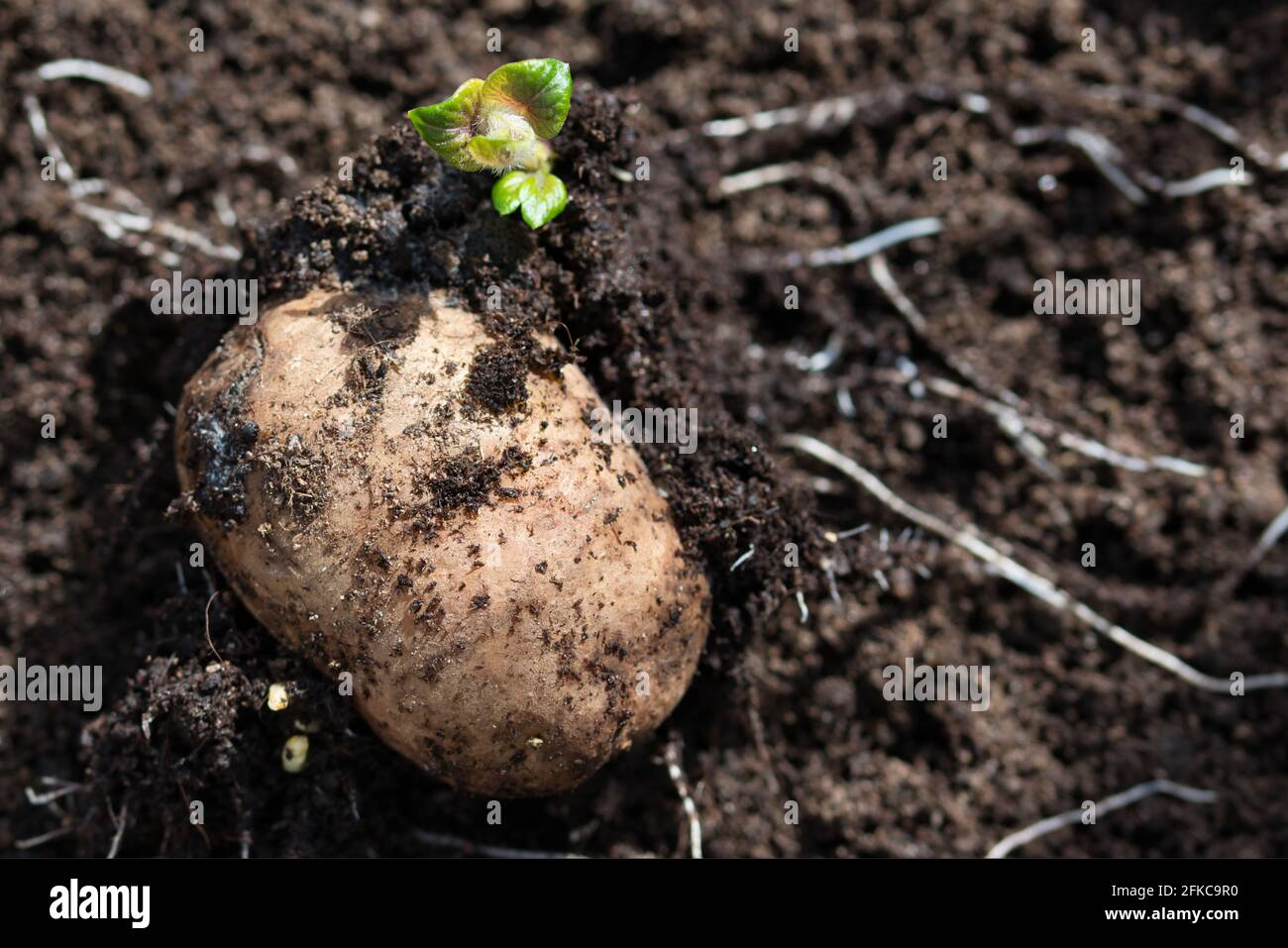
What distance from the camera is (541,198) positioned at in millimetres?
1808

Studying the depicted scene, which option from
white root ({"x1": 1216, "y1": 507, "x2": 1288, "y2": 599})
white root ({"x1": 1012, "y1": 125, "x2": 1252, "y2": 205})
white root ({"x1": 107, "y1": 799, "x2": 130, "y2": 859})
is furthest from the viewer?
white root ({"x1": 1012, "y1": 125, "x2": 1252, "y2": 205})

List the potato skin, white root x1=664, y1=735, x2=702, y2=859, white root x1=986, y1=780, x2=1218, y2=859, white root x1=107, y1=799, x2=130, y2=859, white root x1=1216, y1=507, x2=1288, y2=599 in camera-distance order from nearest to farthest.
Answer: the potato skin, white root x1=107, y1=799, x2=130, y2=859, white root x1=664, y1=735, x2=702, y2=859, white root x1=986, y1=780, x2=1218, y2=859, white root x1=1216, y1=507, x2=1288, y2=599

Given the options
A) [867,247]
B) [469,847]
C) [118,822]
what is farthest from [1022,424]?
[118,822]

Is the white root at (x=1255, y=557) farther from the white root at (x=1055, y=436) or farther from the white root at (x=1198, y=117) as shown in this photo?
the white root at (x=1198, y=117)

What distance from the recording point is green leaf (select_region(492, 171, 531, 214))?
1793 mm

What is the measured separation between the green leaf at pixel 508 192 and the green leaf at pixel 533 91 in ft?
0.35

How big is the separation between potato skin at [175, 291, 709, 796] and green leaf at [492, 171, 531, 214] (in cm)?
23

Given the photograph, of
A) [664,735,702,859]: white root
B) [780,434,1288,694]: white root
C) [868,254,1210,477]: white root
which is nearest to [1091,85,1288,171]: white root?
[868,254,1210,477]: white root

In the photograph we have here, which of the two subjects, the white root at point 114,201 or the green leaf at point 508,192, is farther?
the white root at point 114,201

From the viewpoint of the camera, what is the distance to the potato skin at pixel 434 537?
1.71 meters

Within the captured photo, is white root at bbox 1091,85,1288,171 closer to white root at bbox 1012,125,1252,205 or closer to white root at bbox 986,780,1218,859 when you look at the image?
white root at bbox 1012,125,1252,205

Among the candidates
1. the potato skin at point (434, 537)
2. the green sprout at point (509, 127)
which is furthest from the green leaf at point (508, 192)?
the potato skin at point (434, 537)

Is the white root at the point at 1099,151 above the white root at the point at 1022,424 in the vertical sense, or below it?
above
